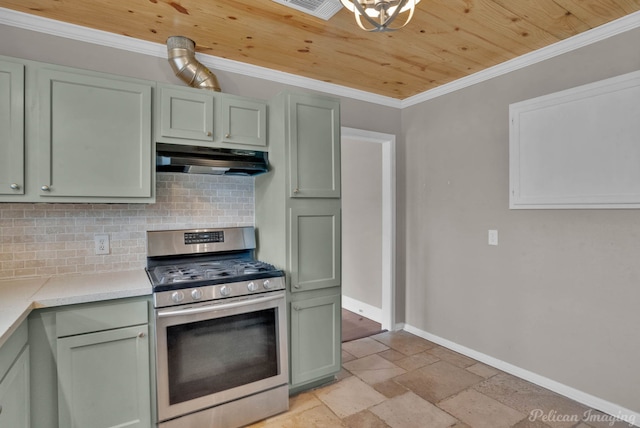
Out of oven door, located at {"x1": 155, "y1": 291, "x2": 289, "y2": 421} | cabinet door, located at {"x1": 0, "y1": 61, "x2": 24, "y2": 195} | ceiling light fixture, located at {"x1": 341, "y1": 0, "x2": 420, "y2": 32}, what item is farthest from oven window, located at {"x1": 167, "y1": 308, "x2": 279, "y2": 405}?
ceiling light fixture, located at {"x1": 341, "y1": 0, "x2": 420, "y2": 32}

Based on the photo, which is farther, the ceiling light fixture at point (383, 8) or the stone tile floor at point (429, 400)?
the stone tile floor at point (429, 400)

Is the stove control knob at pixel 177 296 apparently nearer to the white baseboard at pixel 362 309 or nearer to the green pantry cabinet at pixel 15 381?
the green pantry cabinet at pixel 15 381

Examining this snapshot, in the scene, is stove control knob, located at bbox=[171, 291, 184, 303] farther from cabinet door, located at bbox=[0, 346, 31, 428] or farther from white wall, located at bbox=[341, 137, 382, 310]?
white wall, located at bbox=[341, 137, 382, 310]

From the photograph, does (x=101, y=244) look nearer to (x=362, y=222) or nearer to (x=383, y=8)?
(x=383, y=8)

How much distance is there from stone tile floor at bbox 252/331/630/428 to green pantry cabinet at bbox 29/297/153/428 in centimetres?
79

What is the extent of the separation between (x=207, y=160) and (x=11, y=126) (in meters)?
0.97

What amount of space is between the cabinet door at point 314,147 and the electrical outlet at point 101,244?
4.10 feet

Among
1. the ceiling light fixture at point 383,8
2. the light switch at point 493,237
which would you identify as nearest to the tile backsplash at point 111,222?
the ceiling light fixture at point 383,8

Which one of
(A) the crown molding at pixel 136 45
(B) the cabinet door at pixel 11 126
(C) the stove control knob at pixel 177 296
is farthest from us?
(A) the crown molding at pixel 136 45

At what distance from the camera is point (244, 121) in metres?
2.39

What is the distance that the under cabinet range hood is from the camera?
212 centimetres

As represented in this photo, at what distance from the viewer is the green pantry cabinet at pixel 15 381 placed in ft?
4.32

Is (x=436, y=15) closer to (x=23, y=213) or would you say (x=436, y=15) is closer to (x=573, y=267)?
(x=573, y=267)

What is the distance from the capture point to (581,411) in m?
2.22
